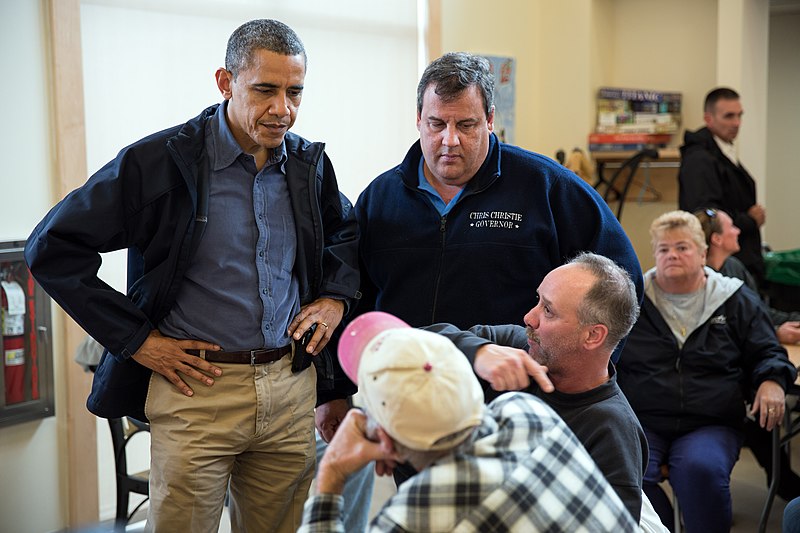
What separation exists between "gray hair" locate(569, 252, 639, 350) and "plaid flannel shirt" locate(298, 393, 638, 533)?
0.41 metres

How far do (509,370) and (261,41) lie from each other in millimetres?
912

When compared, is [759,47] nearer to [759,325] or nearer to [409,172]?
[759,325]

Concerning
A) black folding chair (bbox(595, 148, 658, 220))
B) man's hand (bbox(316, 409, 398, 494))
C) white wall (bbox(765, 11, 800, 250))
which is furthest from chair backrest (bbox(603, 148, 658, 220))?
man's hand (bbox(316, 409, 398, 494))

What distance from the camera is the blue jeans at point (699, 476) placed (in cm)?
310

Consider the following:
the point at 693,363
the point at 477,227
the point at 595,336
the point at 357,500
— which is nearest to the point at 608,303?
the point at 595,336

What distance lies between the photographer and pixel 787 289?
17.3 ft

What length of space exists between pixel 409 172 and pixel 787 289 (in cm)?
366

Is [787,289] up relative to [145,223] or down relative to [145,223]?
down

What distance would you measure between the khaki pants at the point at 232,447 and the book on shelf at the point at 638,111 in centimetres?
435

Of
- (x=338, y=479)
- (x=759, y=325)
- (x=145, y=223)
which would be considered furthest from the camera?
(x=759, y=325)

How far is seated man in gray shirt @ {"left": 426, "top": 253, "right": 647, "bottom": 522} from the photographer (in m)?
1.83

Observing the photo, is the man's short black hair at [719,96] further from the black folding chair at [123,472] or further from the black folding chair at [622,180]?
the black folding chair at [123,472]

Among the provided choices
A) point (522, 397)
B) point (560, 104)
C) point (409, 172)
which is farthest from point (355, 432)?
point (560, 104)

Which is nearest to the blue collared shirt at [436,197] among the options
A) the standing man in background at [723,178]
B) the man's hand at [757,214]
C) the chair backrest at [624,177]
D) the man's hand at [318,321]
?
the man's hand at [318,321]
